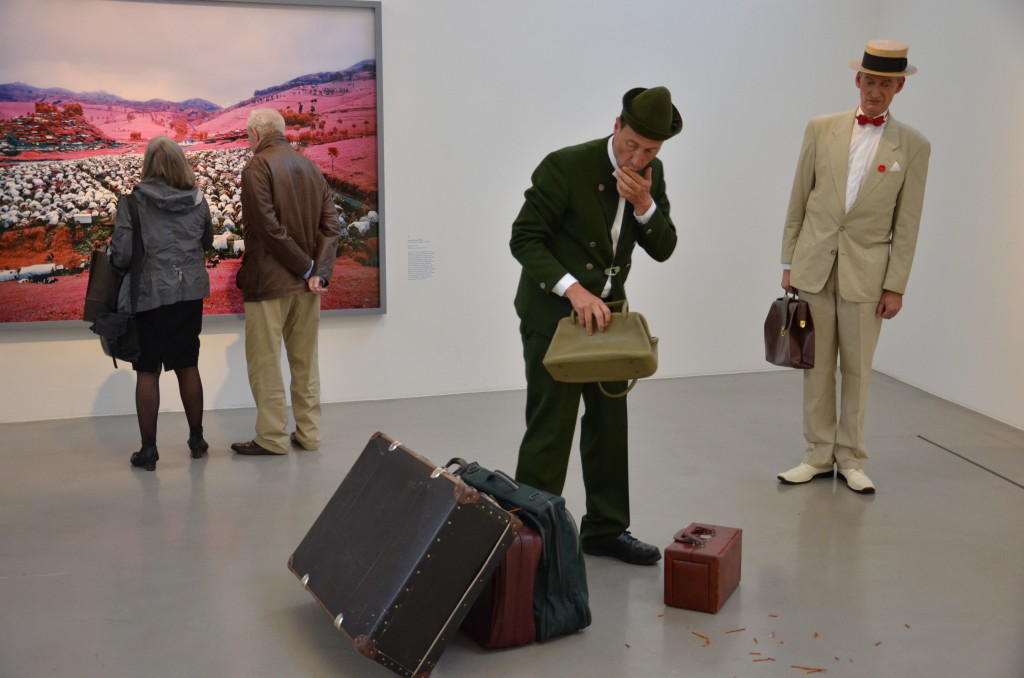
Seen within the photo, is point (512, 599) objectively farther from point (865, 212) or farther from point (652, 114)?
point (865, 212)

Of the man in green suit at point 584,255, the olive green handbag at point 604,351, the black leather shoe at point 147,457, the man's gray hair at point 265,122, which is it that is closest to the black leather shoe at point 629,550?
the man in green suit at point 584,255

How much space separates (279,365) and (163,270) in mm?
787

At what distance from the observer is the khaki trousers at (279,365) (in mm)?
5301

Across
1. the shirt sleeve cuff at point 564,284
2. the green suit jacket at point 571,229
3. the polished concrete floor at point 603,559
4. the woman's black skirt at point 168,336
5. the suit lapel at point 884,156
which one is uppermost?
the suit lapel at point 884,156

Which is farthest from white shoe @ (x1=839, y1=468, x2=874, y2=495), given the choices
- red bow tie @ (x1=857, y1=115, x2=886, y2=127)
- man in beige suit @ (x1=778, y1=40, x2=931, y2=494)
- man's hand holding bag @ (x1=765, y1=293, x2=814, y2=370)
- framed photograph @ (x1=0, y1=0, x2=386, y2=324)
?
framed photograph @ (x1=0, y1=0, x2=386, y2=324)

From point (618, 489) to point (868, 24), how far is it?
499cm

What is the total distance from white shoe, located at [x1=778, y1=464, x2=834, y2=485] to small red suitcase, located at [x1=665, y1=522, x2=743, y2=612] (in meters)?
1.40

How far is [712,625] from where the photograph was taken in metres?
3.46

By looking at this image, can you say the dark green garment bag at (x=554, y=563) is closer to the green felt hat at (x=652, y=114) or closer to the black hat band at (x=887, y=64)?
the green felt hat at (x=652, y=114)

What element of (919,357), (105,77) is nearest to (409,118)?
(105,77)

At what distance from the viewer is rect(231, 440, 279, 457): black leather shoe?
534 centimetres

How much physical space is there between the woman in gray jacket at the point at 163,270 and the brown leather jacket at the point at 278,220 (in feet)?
0.79

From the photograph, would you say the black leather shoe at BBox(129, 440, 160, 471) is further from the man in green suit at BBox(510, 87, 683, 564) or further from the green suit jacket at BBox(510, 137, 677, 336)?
the green suit jacket at BBox(510, 137, 677, 336)

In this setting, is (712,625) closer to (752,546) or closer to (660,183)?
(752,546)
